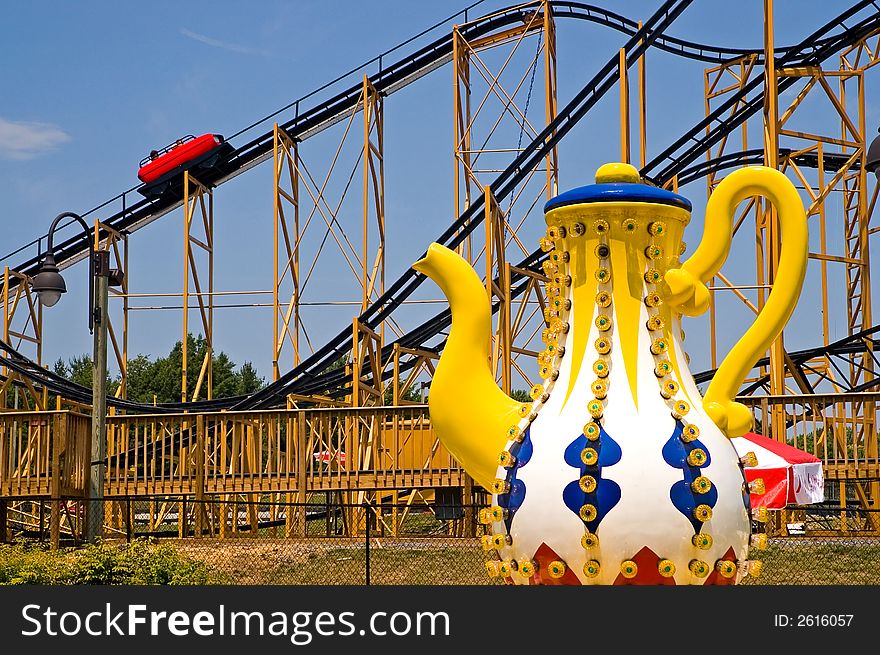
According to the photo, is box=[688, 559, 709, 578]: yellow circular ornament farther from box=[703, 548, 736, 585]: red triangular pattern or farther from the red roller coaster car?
the red roller coaster car

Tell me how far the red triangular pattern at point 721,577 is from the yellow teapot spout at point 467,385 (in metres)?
0.98

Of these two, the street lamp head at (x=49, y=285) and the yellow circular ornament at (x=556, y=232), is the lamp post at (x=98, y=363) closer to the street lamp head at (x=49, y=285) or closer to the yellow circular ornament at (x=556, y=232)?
the street lamp head at (x=49, y=285)

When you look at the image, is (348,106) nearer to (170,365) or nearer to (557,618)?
(557,618)

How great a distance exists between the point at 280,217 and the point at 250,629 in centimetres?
1794

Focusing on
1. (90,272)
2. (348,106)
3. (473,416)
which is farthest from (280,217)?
(473,416)

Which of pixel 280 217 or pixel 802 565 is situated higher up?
pixel 280 217

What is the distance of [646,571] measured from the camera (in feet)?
16.1

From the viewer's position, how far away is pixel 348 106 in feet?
78.8

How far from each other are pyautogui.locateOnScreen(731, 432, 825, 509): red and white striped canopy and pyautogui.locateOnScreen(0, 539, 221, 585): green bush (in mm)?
4490

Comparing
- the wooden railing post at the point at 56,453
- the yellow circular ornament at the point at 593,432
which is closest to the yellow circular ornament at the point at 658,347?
the yellow circular ornament at the point at 593,432

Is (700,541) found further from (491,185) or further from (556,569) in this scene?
(491,185)

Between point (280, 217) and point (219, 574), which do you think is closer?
point (219, 574)

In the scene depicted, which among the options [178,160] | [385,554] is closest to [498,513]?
[385,554]

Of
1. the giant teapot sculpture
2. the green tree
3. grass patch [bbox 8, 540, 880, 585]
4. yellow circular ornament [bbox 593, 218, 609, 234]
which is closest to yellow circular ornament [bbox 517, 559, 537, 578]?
the giant teapot sculpture
